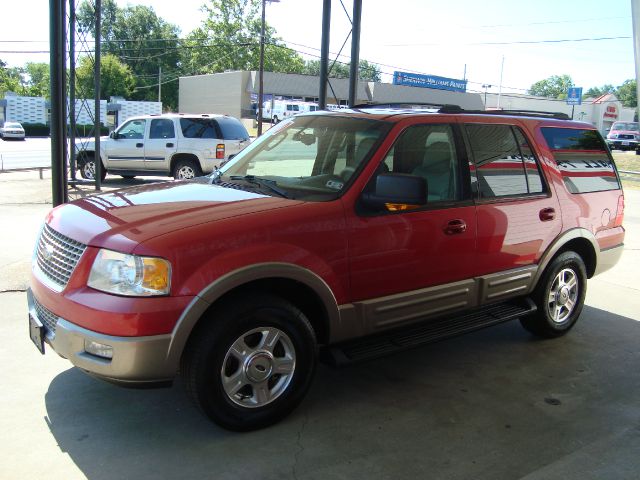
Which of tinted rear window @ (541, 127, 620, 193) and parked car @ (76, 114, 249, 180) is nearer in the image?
tinted rear window @ (541, 127, 620, 193)

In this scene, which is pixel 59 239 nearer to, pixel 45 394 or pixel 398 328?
pixel 45 394

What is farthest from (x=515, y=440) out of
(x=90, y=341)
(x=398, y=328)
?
(x=90, y=341)

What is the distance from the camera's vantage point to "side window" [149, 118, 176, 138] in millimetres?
14781

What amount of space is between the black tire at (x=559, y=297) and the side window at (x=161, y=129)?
11433mm

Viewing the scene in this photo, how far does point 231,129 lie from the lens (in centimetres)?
1493

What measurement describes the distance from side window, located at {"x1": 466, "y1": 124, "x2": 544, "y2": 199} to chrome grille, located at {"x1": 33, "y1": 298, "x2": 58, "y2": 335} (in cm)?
298

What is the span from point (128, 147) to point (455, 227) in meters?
12.8

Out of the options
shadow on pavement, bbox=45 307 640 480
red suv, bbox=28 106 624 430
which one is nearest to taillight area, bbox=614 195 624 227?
red suv, bbox=28 106 624 430

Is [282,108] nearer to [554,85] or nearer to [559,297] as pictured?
[559,297]

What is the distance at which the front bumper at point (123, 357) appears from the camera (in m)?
3.02

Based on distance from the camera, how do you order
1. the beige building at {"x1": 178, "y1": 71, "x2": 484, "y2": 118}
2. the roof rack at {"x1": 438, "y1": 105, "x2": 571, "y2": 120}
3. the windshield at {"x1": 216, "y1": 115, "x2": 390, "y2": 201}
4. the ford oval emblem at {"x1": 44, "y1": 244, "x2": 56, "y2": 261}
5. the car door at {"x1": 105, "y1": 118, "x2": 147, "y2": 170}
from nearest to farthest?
1. the ford oval emblem at {"x1": 44, "y1": 244, "x2": 56, "y2": 261}
2. the windshield at {"x1": 216, "y1": 115, "x2": 390, "y2": 201}
3. the roof rack at {"x1": 438, "y1": 105, "x2": 571, "y2": 120}
4. the car door at {"x1": 105, "y1": 118, "x2": 147, "y2": 170}
5. the beige building at {"x1": 178, "y1": 71, "x2": 484, "y2": 118}

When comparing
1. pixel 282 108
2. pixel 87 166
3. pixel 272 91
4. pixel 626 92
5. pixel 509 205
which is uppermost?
pixel 626 92

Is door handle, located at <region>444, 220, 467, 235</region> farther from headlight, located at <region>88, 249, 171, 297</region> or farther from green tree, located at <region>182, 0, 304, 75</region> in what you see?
green tree, located at <region>182, 0, 304, 75</region>

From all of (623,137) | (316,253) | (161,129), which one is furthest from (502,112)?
(623,137)
